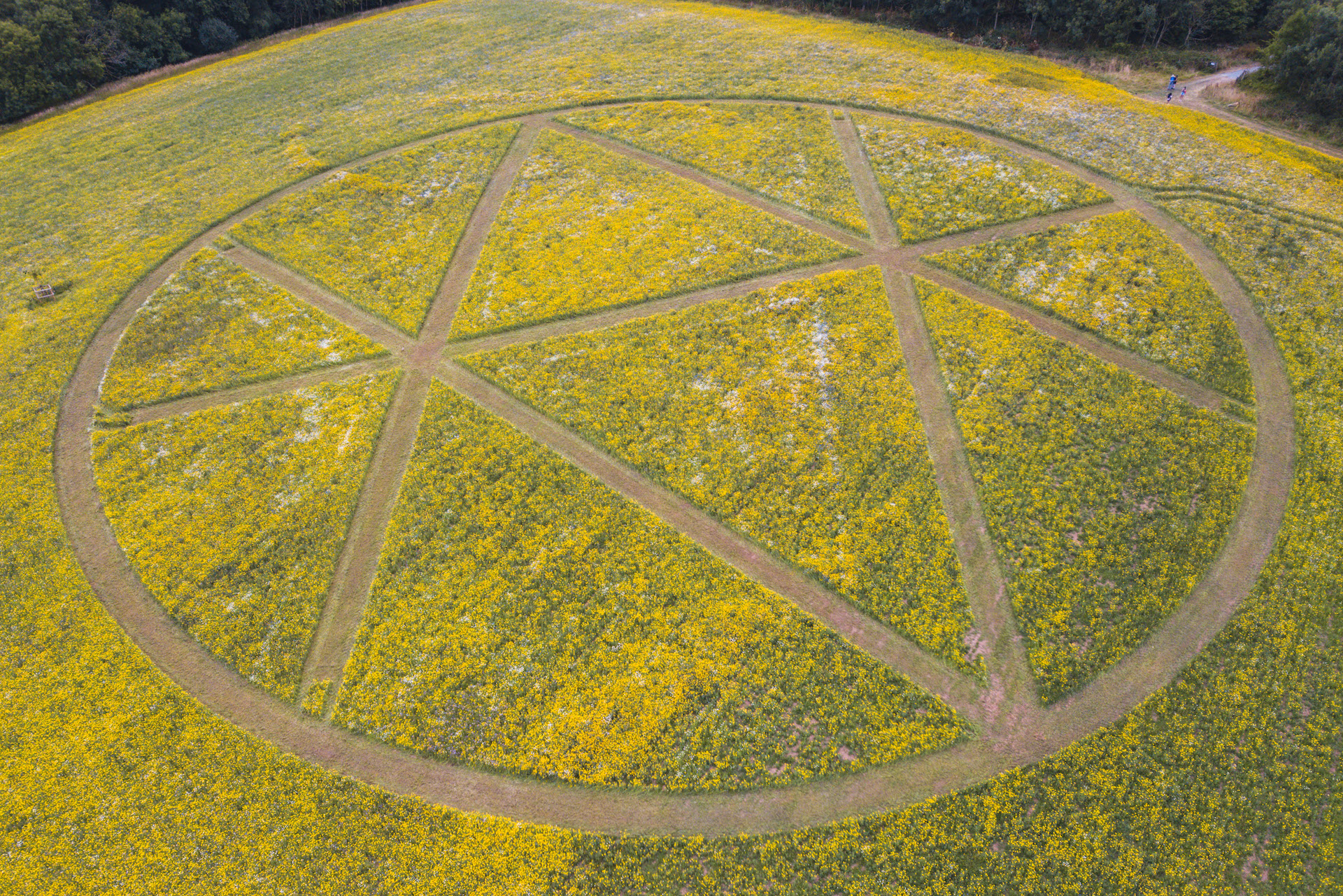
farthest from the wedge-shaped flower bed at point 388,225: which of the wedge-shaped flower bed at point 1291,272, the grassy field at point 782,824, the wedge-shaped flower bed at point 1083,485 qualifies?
the wedge-shaped flower bed at point 1291,272

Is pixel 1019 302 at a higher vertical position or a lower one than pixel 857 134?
lower

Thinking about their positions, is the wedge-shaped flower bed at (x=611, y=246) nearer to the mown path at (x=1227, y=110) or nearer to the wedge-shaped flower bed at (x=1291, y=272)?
the wedge-shaped flower bed at (x=1291, y=272)

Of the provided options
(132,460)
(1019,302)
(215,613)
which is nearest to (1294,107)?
(1019,302)

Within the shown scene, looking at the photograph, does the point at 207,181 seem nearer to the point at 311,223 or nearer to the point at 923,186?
the point at 311,223

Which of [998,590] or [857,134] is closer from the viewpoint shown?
[998,590]

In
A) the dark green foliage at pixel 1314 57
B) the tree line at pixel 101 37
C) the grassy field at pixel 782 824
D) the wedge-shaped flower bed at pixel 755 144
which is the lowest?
the grassy field at pixel 782 824
